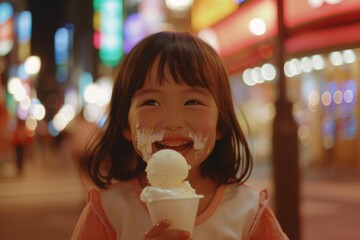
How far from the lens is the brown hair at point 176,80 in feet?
5.90

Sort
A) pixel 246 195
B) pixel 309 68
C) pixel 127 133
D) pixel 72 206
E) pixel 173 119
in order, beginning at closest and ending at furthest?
pixel 173 119 → pixel 246 195 → pixel 127 133 → pixel 72 206 → pixel 309 68

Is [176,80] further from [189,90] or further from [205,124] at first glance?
[205,124]

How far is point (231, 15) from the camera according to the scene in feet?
31.6

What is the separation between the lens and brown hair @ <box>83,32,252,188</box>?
5.90 feet

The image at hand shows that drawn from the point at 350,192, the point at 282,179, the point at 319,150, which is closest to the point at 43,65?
the point at 319,150

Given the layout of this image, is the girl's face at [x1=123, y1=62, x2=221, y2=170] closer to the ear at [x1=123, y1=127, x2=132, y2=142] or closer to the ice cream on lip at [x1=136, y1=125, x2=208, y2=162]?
the ice cream on lip at [x1=136, y1=125, x2=208, y2=162]

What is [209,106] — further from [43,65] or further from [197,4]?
[43,65]

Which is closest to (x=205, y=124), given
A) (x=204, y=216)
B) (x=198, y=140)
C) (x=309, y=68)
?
(x=198, y=140)

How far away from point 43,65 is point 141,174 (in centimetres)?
4936

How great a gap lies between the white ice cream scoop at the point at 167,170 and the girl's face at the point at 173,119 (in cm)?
18

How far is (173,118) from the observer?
1.73 meters

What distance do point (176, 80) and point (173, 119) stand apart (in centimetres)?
12

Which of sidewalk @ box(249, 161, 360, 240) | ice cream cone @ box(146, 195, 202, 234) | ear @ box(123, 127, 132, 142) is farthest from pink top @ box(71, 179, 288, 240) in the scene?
sidewalk @ box(249, 161, 360, 240)

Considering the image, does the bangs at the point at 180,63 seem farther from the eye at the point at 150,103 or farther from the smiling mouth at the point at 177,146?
the smiling mouth at the point at 177,146
